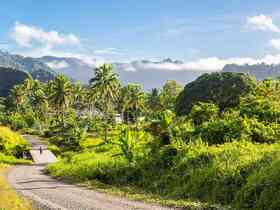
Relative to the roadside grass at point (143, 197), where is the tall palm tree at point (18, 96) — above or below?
above

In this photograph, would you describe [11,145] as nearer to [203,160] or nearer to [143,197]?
[203,160]

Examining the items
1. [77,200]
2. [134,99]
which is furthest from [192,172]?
[134,99]

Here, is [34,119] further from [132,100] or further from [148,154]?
[148,154]

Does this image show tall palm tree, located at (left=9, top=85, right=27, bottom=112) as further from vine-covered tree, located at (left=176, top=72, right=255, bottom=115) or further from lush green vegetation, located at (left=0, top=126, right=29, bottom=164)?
vine-covered tree, located at (left=176, top=72, right=255, bottom=115)

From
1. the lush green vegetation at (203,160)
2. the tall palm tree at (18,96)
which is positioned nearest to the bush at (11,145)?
the lush green vegetation at (203,160)

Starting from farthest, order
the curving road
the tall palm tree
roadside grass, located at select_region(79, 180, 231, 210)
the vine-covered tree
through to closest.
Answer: the tall palm tree
the vine-covered tree
the curving road
roadside grass, located at select_region(79, 180, 231, 210)

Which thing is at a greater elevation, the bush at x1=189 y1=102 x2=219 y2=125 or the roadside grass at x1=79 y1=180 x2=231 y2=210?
the bush at x1=189 y1=102 x2=219 y2=125

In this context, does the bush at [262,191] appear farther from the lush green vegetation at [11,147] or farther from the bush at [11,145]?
the bush at [11,145]

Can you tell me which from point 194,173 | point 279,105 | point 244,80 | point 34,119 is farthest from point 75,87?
point 194,173

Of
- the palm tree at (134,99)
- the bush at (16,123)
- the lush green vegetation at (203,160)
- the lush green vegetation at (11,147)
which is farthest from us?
the bush at (16,123)

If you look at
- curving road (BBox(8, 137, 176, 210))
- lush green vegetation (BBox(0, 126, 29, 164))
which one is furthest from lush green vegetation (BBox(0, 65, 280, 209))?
lush green vegetation (BBox(0, 126, 29, 164))

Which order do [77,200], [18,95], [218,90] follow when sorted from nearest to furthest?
[77,200], [218,90], [18,95]

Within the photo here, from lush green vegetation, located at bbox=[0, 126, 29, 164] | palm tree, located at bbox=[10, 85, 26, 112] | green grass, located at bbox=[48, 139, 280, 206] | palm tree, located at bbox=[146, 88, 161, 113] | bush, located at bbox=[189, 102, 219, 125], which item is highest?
palm tree, located at bbox=[10, 85, 26, 112]

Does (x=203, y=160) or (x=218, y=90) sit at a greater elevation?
(x=218, y=90)
